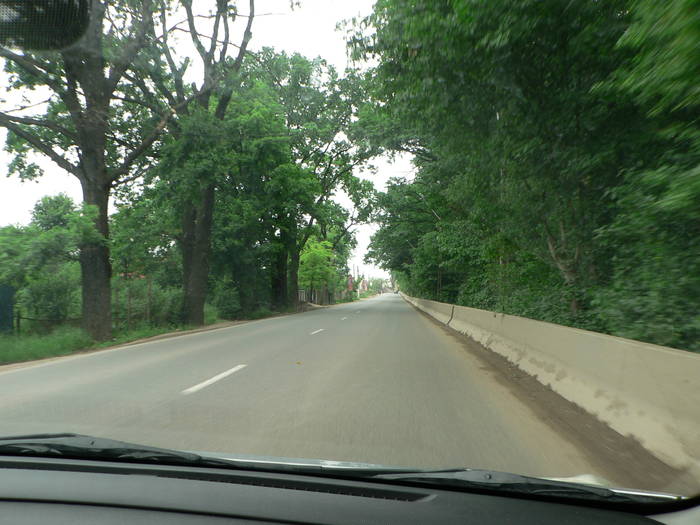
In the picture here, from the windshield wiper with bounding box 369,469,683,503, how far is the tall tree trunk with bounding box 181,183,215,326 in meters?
19.4

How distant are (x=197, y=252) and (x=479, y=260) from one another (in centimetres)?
1205

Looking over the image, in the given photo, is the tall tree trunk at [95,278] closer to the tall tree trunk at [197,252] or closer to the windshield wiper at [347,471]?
the tall tree trunk at [197,252]

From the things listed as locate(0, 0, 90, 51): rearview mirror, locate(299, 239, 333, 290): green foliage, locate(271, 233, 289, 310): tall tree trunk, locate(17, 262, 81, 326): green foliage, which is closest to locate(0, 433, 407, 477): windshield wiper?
locate(0, 0, 90, 51): rearview mirror

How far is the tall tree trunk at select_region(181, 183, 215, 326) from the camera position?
822 inches

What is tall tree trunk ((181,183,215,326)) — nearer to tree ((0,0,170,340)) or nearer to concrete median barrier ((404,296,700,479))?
tree ((0,0,170,340))

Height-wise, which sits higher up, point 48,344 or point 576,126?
point 576,126

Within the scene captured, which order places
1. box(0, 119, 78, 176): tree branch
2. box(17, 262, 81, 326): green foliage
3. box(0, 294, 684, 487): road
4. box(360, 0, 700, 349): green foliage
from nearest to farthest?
box(0, 294, 684, 487): road → box(360, 0, 700, 349): green foliage → box(0, 119, 78, 176): tree branch → box(17, 262, 81, 326): green foliage

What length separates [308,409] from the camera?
5.68 m

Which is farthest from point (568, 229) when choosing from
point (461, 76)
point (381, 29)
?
point (381, 29)

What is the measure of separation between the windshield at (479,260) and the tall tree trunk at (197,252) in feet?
0.56

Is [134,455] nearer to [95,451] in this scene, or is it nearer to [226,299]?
[95,451]

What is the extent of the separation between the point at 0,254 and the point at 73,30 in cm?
568

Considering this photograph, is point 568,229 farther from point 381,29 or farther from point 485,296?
point 485,296

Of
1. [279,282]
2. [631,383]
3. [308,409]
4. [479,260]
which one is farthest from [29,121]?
[279,282]
